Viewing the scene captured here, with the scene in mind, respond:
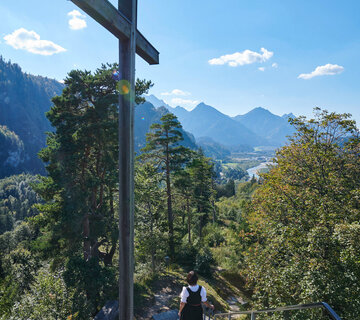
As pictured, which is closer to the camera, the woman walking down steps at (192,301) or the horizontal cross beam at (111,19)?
the horizontal cross beam at (111,19)

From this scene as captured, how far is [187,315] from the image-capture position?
3904mm

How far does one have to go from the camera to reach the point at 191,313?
12.8 feet

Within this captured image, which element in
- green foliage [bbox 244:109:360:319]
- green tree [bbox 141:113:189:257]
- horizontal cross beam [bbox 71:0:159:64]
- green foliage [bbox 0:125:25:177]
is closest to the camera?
horizontal cross beam [bbox 71:0:159:64]

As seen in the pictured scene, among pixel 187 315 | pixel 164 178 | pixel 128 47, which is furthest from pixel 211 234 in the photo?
pixel 128 47

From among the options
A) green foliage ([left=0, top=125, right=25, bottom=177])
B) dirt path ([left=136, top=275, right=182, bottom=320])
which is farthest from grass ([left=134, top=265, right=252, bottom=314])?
green foliage ([left=0, top=125, right=25, bottom=177])

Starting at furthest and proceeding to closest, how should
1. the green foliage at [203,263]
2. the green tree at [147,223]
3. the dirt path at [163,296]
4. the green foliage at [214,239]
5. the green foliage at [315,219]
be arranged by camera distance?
the green foliage at [214,239] → the green foliage at [203,263] → the green tree at [147,223] → the dirt path at [163,296] → the green foliage at [315,219]

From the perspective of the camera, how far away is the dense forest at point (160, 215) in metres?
6.51

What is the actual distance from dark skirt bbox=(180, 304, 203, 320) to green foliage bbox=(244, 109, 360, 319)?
320 centimetres

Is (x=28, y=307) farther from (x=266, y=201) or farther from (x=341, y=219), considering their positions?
(x=341, y=219)

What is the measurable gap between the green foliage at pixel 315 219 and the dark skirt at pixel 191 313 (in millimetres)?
3202

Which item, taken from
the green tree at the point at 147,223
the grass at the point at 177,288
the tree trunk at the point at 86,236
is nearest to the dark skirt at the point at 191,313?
the grass at the point at 177,288

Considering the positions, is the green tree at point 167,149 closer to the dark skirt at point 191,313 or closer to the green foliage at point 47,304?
the green foliage at point 47,304

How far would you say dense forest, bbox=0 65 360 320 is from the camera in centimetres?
651

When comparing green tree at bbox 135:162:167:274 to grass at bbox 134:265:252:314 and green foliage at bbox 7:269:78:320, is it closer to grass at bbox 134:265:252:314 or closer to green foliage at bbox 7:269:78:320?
grass at bbox 134:265:252:314
